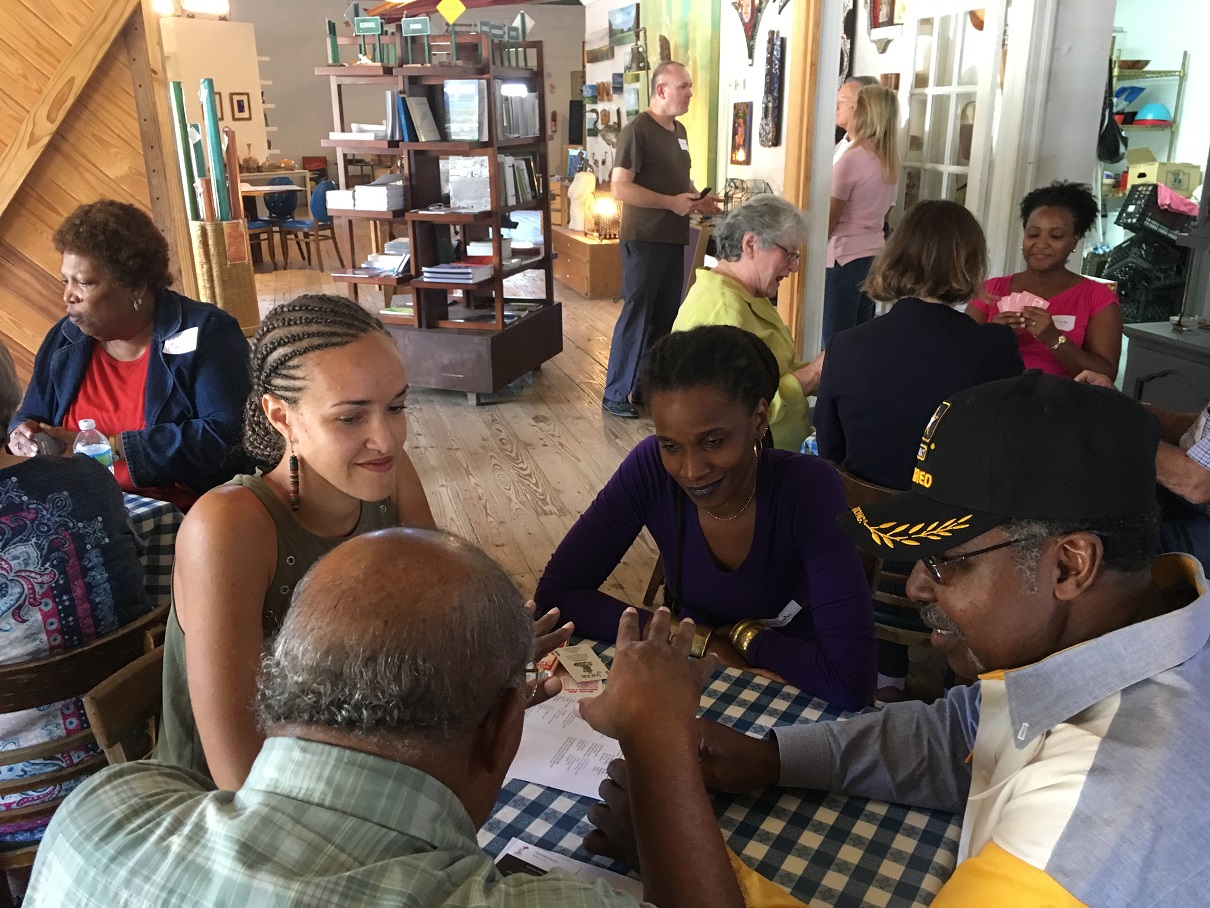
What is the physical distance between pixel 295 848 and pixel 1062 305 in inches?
130

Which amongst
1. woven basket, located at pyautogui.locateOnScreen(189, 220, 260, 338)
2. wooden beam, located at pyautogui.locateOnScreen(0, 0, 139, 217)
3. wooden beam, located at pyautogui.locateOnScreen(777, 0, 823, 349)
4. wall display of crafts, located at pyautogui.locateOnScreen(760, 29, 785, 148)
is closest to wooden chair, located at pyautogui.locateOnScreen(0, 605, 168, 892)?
wooden beam, located at pyautogui.locateOnScreen(0, 0, 139, 217)

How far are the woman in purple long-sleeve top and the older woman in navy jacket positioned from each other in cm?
125

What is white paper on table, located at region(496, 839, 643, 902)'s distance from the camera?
3.61 ft

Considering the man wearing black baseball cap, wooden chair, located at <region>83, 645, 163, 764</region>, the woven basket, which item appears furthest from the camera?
the woven basket

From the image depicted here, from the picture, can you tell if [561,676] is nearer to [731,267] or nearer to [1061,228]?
[731,267]

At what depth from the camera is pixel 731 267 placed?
336 centimetres

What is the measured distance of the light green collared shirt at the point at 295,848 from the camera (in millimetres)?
683

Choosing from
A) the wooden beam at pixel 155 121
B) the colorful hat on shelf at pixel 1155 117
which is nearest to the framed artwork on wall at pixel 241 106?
the wooden beam at pixel 155 121

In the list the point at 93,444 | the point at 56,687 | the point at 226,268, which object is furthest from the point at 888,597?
the point at 226,268

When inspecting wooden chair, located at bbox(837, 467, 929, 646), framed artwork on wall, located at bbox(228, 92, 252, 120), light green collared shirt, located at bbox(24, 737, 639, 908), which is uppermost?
framed artwork on wall, located at bbox(228, 92, 252, 120)

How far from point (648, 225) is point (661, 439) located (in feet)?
11.9

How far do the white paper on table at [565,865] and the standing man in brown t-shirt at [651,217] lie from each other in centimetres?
432

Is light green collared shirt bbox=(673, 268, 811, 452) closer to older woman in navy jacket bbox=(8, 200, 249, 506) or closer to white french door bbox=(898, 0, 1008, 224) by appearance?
Result: older woman in navy jacket bbox=(8, 200, 249, 506)

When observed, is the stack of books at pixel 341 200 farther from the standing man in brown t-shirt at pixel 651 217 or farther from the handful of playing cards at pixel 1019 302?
the handful of playing cards at pixel 1019 302
